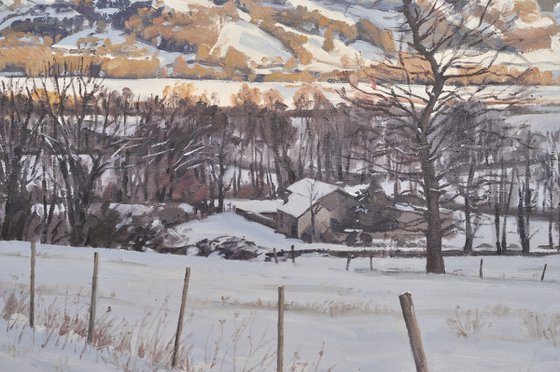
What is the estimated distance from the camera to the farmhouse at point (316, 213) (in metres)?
64.4

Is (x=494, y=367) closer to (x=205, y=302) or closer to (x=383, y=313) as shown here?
(x=383, y=313)

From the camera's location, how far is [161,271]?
2409 cm

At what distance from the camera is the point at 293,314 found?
52.5 ft

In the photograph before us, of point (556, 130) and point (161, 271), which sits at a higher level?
point (556, 130)

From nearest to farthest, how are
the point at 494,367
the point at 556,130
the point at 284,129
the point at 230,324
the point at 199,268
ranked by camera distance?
the point at 494,367 → the point at 230,324 → the point at 199,268 → the point at 284,129 → the point at 556,130

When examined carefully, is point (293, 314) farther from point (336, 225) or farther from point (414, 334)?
point (336, 225)

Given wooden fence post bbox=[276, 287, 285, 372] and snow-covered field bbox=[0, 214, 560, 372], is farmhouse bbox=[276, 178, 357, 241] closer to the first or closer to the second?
snow-covered field bbox=[0, 214, 560, 372]

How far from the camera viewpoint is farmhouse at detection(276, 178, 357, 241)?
64438 millimetres

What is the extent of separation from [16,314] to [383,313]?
8221 mm

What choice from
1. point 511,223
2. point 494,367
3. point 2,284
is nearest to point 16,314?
point 2,284

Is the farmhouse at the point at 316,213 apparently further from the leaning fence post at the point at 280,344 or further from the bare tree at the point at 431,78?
the leaning fence post at the point at 280,344

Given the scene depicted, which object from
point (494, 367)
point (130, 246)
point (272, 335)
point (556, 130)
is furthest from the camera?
point (556, 130)

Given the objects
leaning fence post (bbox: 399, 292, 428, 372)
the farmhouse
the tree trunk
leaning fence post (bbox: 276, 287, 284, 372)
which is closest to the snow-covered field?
leaning fence post (bbox: 276, 287, 284, 372)

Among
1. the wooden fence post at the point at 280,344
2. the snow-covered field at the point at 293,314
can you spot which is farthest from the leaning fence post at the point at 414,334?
the snow-covered field at the point at 293,314
